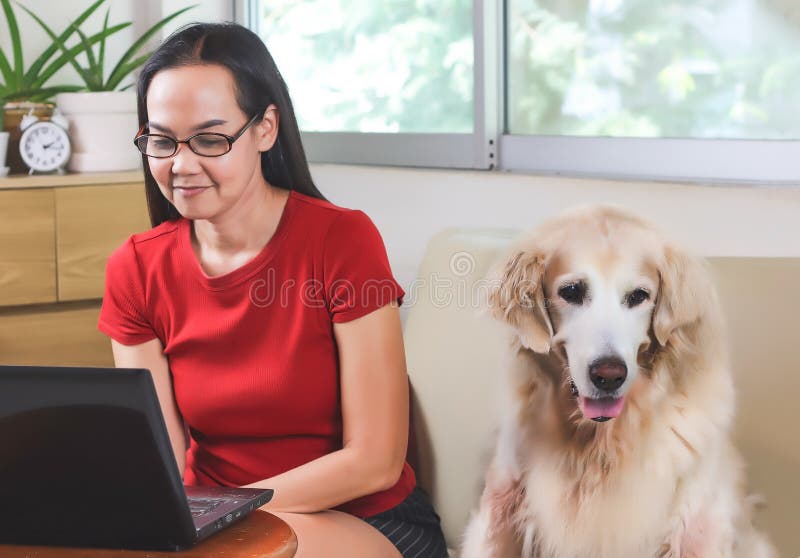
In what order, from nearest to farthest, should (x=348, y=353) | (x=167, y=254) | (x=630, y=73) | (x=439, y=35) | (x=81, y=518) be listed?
(x=81, y=518) < (x=348, y=353) < (x=167, y=254) < (x=630, y=73) < (x=439, y=35)

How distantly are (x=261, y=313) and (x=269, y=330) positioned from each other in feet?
0.09

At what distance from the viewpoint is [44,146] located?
8.18ft

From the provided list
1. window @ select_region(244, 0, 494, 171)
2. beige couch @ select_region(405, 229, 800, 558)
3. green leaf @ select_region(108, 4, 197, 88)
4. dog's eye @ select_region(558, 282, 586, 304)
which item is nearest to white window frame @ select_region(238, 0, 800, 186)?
window @ select_region(244, 0, 494, 171)

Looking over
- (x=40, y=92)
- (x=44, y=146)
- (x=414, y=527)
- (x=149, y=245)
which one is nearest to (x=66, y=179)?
(x=44, y=146)

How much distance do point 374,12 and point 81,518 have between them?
164cm

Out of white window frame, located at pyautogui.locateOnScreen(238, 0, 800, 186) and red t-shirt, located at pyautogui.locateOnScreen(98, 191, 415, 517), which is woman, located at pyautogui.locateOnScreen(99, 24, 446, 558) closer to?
red t-shirt, located at pyautogui.locateOnScreen(98, 191, 415, 517)

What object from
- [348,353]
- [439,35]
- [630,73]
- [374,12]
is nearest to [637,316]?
[348,353]

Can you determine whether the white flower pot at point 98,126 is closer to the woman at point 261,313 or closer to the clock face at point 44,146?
the clock face at point 44,146

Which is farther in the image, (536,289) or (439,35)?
(439,35)

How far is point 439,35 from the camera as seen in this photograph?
7.28 ft

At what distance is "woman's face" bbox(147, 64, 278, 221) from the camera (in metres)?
1.47

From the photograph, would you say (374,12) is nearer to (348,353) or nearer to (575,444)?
(348,353)

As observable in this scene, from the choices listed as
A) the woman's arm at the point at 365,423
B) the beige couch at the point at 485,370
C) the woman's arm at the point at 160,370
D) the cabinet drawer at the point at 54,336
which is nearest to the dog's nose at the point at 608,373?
the beige couch at the point at 485,370

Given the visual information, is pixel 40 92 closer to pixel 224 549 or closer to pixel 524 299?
pixel 524 299
